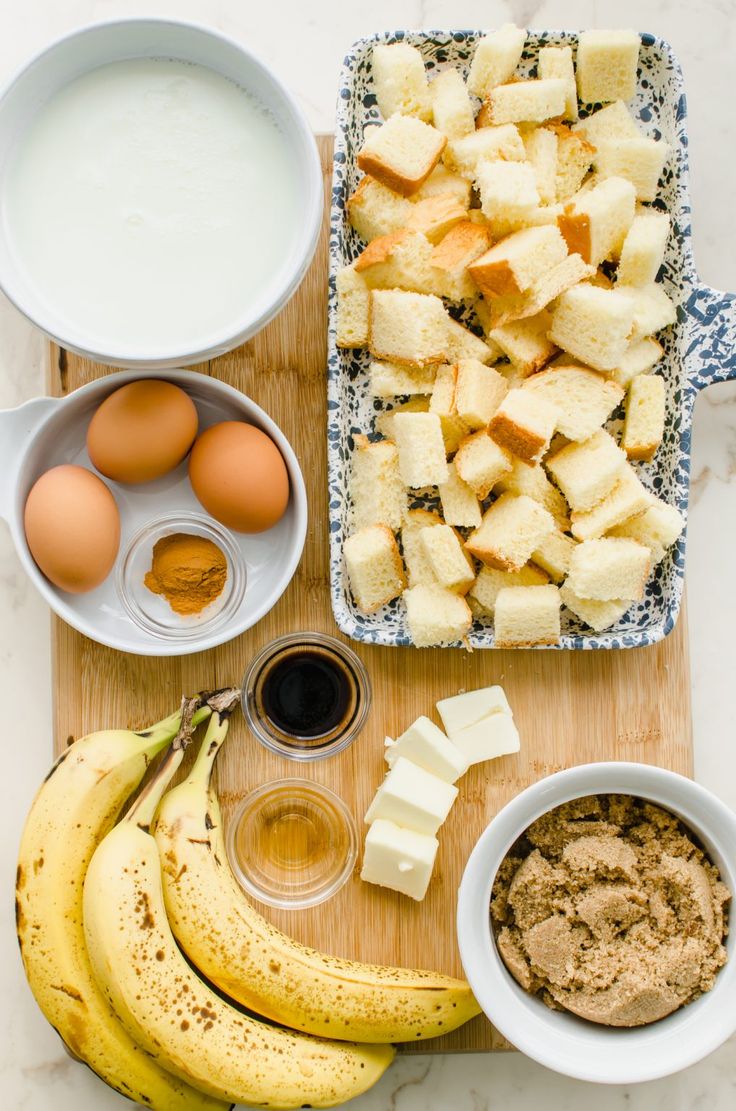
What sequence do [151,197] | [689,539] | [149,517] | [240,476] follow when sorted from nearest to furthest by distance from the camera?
[151,197], [240,476], [149,517], [689,539]

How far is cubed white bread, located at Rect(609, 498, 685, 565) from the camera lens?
134 cm

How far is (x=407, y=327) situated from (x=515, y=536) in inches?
11.4

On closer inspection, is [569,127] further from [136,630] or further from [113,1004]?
[113,1004]

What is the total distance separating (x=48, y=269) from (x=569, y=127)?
693 mm

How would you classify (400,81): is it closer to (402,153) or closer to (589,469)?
(402,153)

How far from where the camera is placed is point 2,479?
1312 millimetres

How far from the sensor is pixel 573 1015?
1.22 meters

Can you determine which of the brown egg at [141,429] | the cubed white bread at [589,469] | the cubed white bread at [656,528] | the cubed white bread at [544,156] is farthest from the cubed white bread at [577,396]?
the brown egg at [141,429]

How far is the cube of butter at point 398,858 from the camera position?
1.34 meters

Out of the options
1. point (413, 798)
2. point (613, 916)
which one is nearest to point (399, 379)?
point (413, 798)

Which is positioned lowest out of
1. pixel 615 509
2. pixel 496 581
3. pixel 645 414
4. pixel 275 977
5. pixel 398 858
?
pixel 275 977

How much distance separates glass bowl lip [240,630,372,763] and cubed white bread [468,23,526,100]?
739mm

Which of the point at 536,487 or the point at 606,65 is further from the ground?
the point at 606,65

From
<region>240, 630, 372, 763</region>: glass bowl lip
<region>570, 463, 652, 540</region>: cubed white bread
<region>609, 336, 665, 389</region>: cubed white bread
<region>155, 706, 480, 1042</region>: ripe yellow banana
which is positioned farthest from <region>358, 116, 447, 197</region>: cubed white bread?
<region>155, 706, 480, 1042</region>: ripe yellow banana
